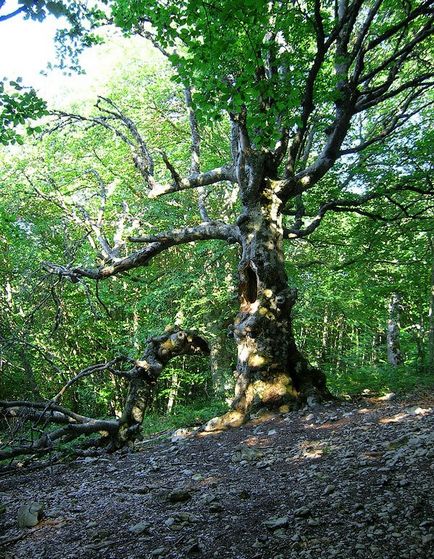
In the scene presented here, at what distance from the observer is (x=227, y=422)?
703cm

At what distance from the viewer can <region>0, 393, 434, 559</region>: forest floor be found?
8.73ft

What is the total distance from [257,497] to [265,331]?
397 centimetres

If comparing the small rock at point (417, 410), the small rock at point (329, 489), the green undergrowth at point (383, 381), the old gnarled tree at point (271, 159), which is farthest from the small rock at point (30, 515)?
the green undergrowth at point (383, 381)

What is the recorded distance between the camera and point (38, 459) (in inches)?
290

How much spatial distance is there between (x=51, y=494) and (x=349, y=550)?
387 centimetres

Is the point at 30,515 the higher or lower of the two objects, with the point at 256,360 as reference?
lower

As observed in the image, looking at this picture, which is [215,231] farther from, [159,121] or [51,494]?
[159,121]

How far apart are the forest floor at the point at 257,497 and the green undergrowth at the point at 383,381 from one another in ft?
8.07

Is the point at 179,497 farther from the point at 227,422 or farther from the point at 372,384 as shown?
the point at 372,384

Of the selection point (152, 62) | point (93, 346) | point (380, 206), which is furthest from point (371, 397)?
point (152, 62)

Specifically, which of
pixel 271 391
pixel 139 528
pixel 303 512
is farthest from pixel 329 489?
pixel 271 391

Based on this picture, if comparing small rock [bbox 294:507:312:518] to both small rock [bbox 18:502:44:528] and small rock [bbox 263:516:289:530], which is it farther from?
small rock [bbox 18:502:44:528]

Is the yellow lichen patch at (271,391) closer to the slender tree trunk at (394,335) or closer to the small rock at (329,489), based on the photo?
the small rock at (329,489)

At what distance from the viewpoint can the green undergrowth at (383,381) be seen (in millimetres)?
8453
